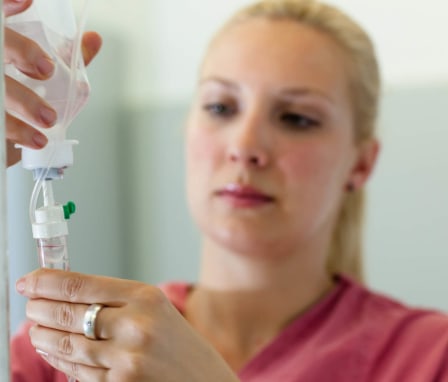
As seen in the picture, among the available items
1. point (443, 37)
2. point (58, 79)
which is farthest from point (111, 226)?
point (58, 79)

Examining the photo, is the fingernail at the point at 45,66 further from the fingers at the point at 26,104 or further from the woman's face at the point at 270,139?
the woman's face at the point at 270,139

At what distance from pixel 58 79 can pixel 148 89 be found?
2.92 ft

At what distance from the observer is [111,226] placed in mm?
1168

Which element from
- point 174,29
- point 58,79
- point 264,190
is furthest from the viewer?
point 174,29

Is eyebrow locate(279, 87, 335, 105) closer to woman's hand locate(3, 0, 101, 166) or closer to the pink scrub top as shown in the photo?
the pink scrub top

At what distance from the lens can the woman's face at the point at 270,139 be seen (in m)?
0.82

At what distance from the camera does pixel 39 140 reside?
425 millimetres

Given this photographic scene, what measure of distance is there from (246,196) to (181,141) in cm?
52

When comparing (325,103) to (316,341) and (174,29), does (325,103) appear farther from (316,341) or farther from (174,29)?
(174,29)

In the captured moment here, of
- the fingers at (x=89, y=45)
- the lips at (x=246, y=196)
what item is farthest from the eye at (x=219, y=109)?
the fingers at (x=89, y=45)

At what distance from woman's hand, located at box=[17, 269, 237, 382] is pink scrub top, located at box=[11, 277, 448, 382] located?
0.35 metres

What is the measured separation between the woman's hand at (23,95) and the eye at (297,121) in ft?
1.53

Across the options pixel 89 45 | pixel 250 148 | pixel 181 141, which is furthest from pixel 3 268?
pixel 181 141

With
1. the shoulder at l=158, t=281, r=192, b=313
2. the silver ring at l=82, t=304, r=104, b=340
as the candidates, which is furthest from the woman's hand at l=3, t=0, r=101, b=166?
the shoulder at l=158, t=281, r=192, b=313
